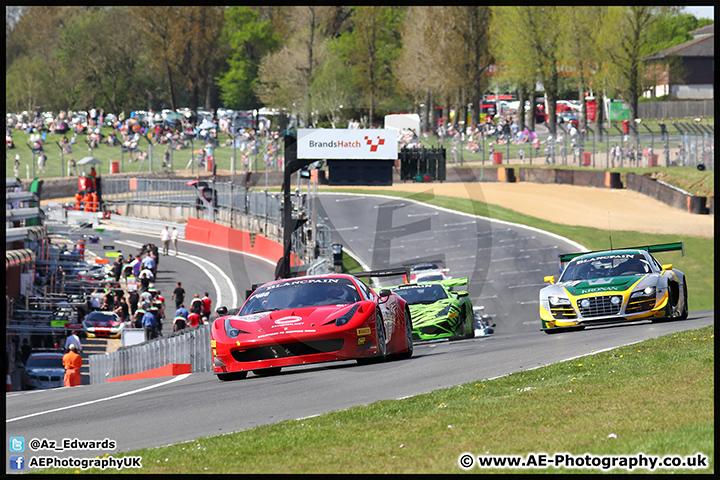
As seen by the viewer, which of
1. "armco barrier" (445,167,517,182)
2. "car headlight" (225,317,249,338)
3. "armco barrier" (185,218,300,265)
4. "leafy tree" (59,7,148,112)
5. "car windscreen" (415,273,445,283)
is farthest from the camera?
"leafy tree" (59,7,148,112)

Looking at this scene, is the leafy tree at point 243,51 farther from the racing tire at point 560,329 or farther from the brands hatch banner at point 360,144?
the racing tire at point 560,329

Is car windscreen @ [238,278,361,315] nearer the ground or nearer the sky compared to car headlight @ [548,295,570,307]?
nearer the sky

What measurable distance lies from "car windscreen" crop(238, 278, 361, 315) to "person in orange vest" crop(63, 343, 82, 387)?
5.99 metres

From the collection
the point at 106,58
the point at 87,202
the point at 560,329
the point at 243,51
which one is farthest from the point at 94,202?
the point at 243,51

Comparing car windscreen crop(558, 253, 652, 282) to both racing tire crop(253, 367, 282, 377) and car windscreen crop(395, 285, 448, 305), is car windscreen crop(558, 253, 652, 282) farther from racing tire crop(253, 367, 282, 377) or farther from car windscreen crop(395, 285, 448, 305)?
racing tire crop(253, 367, 282, 377)

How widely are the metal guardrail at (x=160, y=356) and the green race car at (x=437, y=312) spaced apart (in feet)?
12.8

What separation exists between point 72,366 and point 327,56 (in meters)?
74.2

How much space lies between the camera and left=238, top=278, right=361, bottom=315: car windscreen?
40.2 ft

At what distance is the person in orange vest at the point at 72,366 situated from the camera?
57.1 ft

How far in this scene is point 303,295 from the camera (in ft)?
40.9

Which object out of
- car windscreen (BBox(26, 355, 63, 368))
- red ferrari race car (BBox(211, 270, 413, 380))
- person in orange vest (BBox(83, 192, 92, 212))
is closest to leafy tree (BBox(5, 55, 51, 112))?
person in orange vest (BBox(83, 192, 92, 212))

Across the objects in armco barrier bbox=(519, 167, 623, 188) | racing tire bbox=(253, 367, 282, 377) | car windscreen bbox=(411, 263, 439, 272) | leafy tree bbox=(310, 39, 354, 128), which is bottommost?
racing tire bbox=(253, 367, 282, 377)
